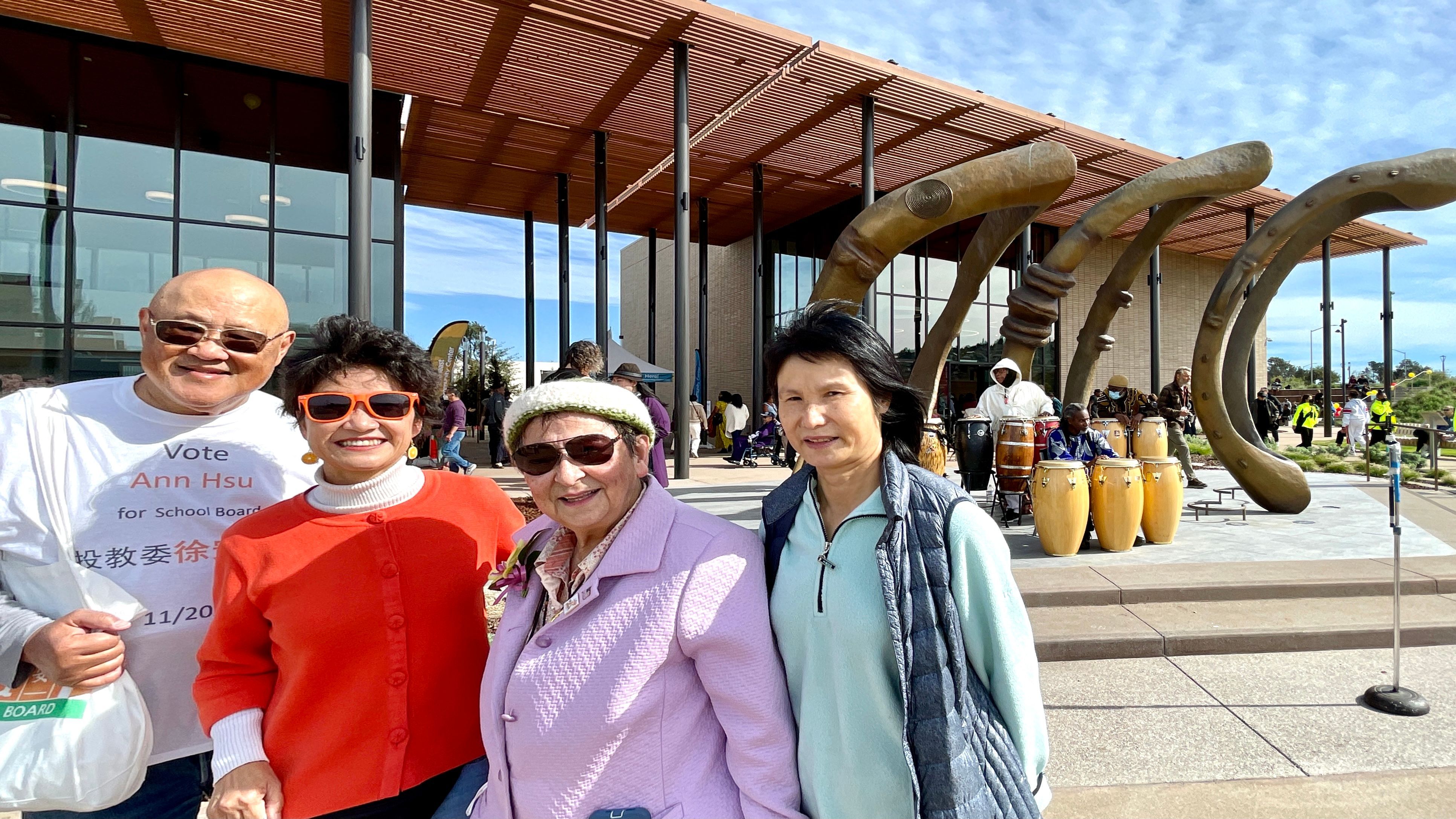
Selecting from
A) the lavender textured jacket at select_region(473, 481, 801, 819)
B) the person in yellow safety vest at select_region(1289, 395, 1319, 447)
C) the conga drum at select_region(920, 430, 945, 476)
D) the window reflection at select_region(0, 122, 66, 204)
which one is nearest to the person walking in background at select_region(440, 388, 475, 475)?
the window reflection at select_region(0, 122, 66, 204)

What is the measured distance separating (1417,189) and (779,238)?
18.7 meters

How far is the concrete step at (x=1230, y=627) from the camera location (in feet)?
13.9

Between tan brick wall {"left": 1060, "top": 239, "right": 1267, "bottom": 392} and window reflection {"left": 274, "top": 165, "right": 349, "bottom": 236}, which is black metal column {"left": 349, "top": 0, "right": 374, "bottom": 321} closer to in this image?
window reflection {"left": 274, "top": 165, "right": 349, "bottom": 236}

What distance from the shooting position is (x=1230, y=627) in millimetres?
4383

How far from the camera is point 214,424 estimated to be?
5.88 feet

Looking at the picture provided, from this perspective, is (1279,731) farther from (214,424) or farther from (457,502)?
(214,424)

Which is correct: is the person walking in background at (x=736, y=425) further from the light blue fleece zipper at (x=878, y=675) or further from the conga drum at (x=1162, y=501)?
the light blue fleece zipper at (x=878, y=675)

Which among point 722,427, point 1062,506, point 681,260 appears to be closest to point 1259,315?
point 1062,506

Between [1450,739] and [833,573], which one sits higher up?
[833,573]

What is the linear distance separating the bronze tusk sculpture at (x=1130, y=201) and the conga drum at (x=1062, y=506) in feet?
5.56

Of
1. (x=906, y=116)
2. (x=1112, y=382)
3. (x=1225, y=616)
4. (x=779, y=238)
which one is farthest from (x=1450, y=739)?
(x=779, y=238)

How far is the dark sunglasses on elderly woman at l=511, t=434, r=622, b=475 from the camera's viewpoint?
5.18 feet

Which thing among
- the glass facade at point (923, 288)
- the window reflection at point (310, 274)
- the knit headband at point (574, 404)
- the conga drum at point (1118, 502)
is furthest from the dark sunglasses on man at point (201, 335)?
the glass facade at point (923, 288)

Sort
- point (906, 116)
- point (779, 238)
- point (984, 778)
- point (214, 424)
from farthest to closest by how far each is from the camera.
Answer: point (779, 238) → point (906, 116) → point (214, 424) → point (984, 778)
